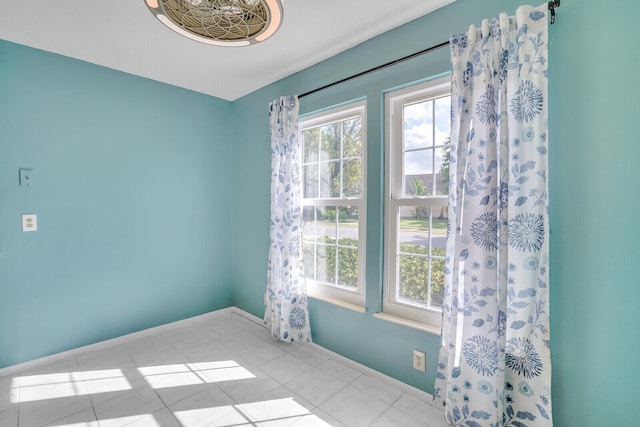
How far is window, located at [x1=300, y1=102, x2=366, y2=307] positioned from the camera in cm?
225

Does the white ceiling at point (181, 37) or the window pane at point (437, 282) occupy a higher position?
the white ceiling at point (181, 37)

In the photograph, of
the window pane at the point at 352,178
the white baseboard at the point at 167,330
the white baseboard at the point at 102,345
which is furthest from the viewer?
the window pane at the point at 352,178

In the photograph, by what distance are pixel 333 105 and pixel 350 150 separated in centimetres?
38

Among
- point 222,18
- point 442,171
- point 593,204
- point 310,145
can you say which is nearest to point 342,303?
→ point 442,171

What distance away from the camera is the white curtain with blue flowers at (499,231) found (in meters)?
1.33

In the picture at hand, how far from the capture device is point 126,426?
1.62 meters

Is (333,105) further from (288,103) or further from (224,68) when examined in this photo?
(224,68)

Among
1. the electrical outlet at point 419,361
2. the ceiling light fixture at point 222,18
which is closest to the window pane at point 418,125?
the ceiling light fixture at point 222,18

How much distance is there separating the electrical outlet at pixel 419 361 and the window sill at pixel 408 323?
0.15 metres

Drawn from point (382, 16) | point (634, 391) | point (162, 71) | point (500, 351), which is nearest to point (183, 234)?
point (162, 71)

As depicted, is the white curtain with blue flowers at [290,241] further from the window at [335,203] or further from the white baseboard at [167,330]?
the white baseboard at [167,330]

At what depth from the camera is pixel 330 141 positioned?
2473 mm

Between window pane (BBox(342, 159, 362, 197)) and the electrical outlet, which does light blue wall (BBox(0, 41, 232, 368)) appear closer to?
window pane (BBox(342, 159, 362, 197))

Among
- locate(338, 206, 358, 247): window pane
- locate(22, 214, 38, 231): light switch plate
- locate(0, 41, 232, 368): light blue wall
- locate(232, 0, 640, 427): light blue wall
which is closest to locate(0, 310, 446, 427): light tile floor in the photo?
locate(0, 41, 232, 368): light blue wall
